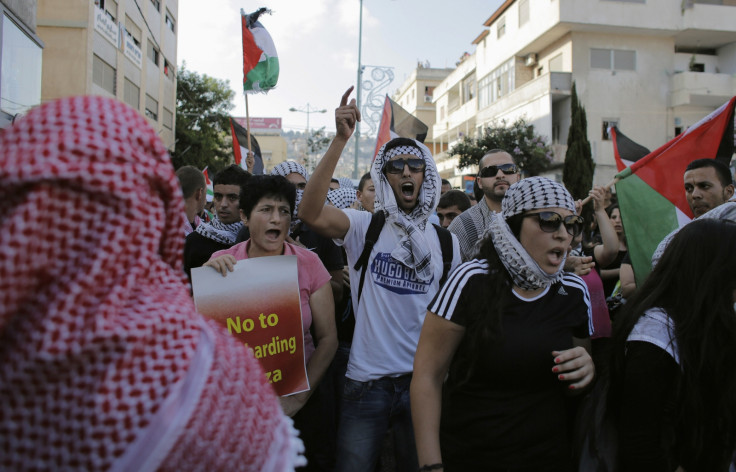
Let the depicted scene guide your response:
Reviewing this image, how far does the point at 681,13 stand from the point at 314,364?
33992 mm

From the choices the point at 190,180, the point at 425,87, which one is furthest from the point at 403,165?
the point at 425,87

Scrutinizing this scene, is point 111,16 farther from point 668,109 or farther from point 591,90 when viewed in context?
point 668,109

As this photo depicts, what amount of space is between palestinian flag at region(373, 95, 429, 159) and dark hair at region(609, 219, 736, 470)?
14.1 ft

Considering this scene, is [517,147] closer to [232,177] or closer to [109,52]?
[109,52]

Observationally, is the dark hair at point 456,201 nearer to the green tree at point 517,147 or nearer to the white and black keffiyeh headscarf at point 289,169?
the white and black keffiyeh headscarf at point 289,169

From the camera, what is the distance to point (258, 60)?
679 centimetres

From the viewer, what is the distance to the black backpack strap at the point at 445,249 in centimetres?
321

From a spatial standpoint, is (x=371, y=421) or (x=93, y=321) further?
(x=371, y=421)

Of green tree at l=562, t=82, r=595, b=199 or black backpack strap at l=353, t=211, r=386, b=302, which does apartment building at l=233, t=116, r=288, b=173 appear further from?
black backpack strap at l=353, t=211, r=386, b=302

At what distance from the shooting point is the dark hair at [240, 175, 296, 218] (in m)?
3.16

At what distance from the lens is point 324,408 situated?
3.30 meters

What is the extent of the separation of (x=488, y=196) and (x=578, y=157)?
23953 millimetres

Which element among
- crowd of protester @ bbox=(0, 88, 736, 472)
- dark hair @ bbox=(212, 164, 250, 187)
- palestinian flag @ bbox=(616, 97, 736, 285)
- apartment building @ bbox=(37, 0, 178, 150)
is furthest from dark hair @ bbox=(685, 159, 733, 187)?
apartment building @ bbox=(37, 0, 178, 150)

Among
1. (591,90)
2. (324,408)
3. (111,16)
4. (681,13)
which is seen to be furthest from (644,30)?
(324,408)
